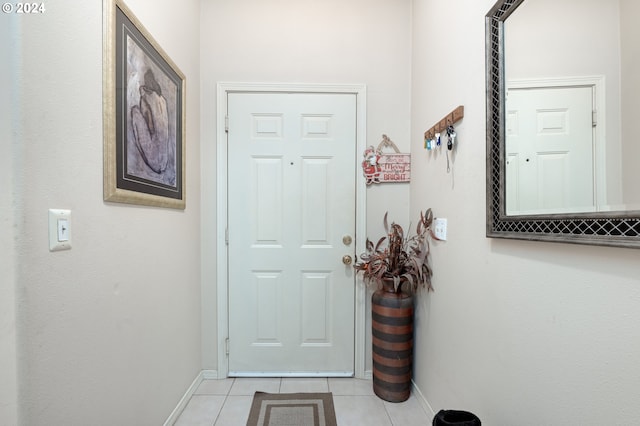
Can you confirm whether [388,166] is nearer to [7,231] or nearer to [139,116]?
[139,116]

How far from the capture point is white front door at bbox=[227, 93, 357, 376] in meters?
2.24

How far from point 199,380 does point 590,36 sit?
2.61 meters

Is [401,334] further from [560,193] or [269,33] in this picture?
[269,33]

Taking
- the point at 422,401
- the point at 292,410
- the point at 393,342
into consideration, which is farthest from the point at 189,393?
the point at 422,401

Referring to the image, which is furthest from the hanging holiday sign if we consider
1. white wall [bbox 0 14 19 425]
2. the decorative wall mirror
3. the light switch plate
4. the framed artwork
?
white wall [bbox 0 14 19 425]

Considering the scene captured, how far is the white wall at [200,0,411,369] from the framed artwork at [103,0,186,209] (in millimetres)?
448

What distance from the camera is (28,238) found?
0.84 m

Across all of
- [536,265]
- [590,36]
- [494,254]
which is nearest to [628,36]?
[590,36]

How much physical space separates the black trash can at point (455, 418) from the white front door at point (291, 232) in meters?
1.07

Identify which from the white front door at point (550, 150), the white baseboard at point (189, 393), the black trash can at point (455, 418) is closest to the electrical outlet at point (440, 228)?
the white front door at point (550, 150)

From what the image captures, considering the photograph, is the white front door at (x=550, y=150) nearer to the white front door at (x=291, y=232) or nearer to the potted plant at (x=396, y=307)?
the potted plant at (x=396, y=307)

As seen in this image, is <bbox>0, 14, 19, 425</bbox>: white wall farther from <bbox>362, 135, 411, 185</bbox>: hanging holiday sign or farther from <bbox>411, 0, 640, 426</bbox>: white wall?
<bbox>362, 135, 411, 185</bbox>: hanging holiday sign

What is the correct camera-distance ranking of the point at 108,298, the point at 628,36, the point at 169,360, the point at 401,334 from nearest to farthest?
the point at 628,36 → the point at 108,298 → the point at 169,360 → the point at 401,334

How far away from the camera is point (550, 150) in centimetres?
94
